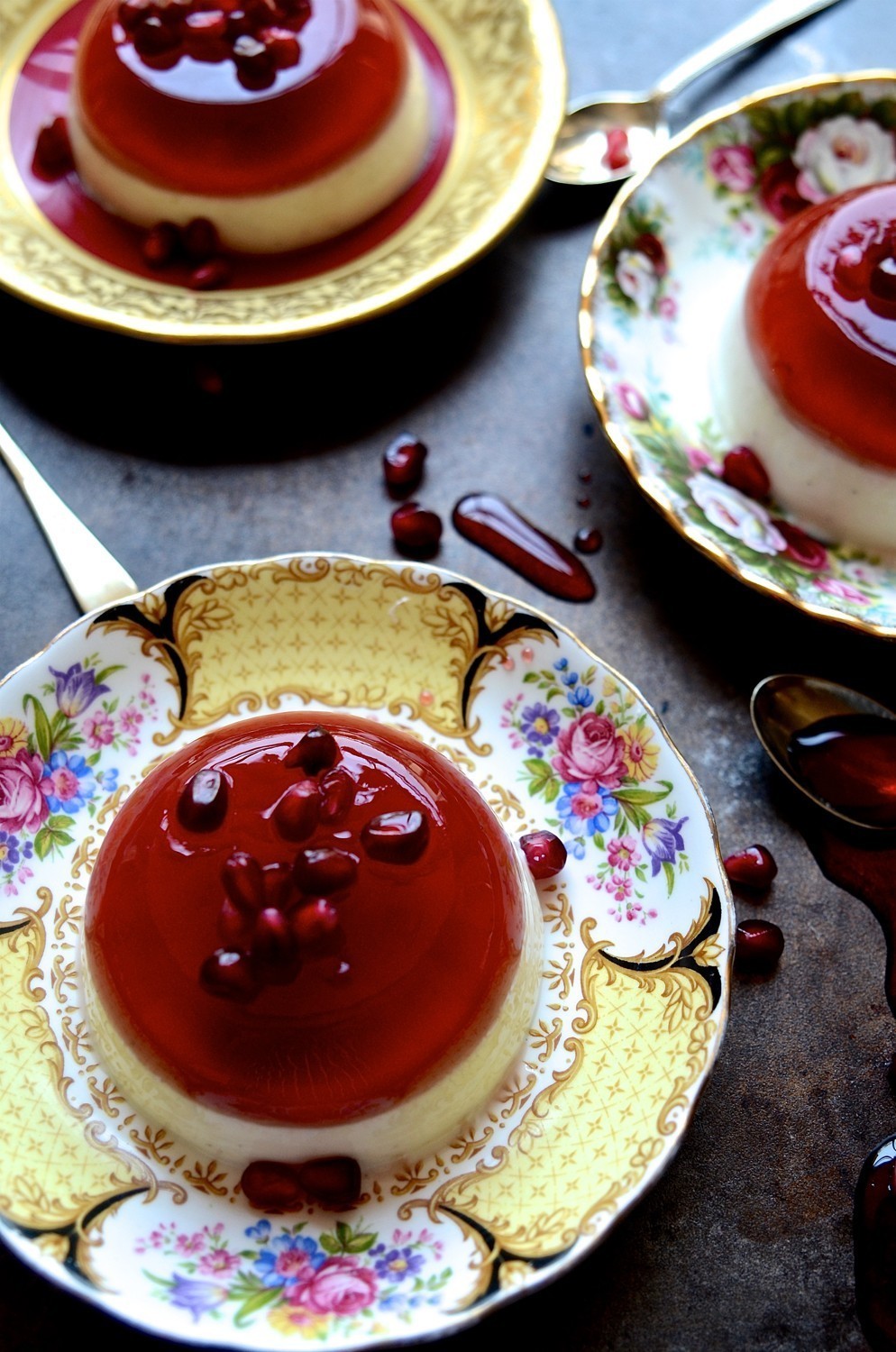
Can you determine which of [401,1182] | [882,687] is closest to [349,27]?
[882,687]

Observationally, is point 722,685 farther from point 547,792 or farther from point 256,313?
point 256,313

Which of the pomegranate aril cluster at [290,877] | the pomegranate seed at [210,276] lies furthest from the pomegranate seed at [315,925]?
the pomegranate seed at [210,276]

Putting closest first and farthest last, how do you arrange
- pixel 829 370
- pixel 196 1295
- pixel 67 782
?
pixel 196 1295
pixel 67 782
pixel 829 370

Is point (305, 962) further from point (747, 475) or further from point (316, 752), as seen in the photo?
point (747, 475)

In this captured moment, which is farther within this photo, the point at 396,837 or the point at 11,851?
the point at 11,851

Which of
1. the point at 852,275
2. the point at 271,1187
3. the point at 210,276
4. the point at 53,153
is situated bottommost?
the point at 271,1187

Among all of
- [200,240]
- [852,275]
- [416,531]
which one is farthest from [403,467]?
[852,275]
